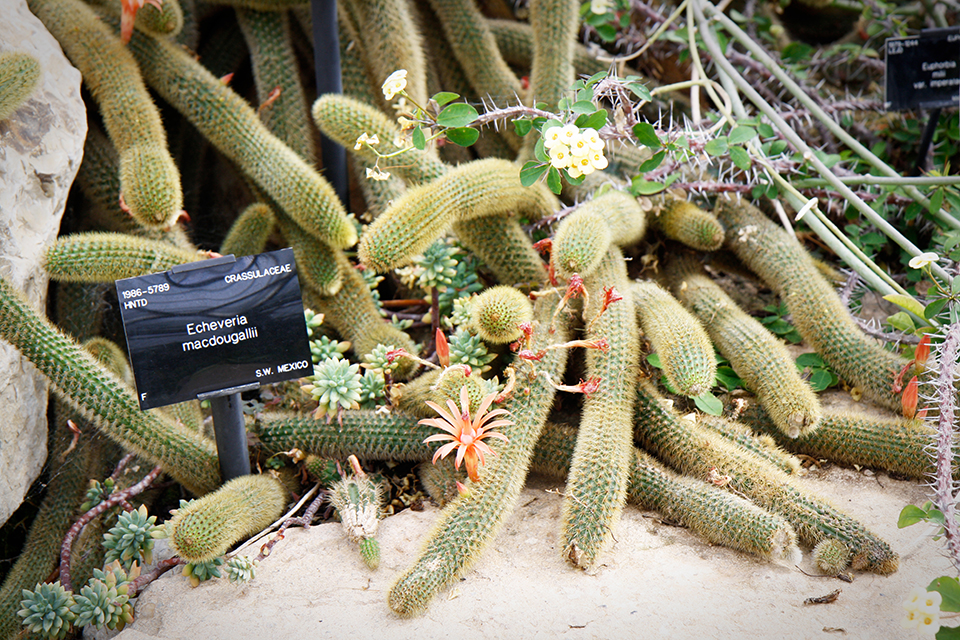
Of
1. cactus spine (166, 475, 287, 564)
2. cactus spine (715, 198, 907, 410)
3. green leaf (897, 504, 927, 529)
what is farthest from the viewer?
cactus spine (715, 198, 907, 410)

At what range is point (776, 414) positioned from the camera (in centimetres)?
206

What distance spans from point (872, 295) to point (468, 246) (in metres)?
1.81

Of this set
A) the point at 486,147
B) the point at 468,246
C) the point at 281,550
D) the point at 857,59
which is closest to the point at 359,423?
the point at 281,550

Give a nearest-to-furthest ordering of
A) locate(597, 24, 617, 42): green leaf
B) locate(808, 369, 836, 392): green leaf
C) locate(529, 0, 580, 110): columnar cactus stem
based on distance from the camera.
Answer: locate(808, 369, 836, 392): green leaf, locate(529, 0, 580, 110): columnar cactus stem, locate(597, 24, 617, 42): green leaf

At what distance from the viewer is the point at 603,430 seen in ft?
6.41

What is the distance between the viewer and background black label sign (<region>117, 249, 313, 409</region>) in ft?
5.88

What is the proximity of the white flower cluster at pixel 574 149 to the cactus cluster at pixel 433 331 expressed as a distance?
4.5 inches

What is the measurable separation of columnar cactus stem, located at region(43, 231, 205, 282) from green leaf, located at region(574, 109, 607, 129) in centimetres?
141

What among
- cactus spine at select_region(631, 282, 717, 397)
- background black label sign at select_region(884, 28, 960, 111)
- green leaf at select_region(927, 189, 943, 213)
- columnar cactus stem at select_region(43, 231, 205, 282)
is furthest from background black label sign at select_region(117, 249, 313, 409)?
background black label sign at select_region(884, 28, 960, 111)

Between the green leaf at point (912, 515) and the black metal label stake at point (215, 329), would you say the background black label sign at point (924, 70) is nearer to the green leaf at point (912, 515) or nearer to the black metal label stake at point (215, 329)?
the green leaf at point (912, 515)

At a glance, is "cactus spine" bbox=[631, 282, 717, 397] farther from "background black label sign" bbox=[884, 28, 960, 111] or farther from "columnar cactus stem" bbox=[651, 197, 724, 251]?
"background black label sign" bbox=[884, 28, 960, 111]

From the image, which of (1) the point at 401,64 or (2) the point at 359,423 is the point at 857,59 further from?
(2) the point at 359,423

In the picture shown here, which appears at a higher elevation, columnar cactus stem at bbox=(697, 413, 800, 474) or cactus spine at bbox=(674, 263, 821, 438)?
cactus spine at bbox=(674, 263, 821, 438)

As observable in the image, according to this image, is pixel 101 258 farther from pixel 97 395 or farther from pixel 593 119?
pixel 593 119
